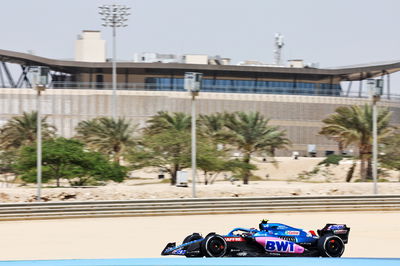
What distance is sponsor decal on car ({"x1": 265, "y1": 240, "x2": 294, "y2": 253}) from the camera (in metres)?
11.6

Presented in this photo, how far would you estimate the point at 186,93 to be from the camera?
284ft

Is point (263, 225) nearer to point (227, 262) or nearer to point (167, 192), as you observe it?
point (227, 262)

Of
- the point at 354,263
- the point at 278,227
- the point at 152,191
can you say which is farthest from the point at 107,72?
the point at 354,263

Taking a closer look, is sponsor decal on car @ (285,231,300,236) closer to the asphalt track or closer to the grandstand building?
the asphalt track

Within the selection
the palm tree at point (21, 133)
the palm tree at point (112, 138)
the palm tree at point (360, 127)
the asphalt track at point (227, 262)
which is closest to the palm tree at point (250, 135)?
the palm tree at point (360, 127)

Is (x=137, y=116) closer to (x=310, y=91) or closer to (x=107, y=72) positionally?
(x=107, y=72)

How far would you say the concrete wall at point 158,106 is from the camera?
8456 cm

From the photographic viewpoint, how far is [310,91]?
309ft

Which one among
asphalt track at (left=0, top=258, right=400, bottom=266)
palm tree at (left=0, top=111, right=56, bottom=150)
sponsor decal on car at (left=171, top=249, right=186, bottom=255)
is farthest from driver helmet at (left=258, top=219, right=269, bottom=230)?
palm tree at (left=0, top=111, right=56, bottom=150)

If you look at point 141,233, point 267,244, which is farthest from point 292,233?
point 141,233

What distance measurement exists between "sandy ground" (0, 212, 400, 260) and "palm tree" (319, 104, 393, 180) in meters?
22.5

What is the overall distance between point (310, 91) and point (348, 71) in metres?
6.47

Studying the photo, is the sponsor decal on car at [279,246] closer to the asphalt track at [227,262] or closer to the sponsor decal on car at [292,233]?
the sponsor decal on car at [292,233]

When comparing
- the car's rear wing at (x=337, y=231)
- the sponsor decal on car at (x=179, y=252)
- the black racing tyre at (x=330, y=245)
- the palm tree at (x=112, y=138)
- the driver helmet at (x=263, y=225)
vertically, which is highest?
the palm tree at (x=112, y=138)
